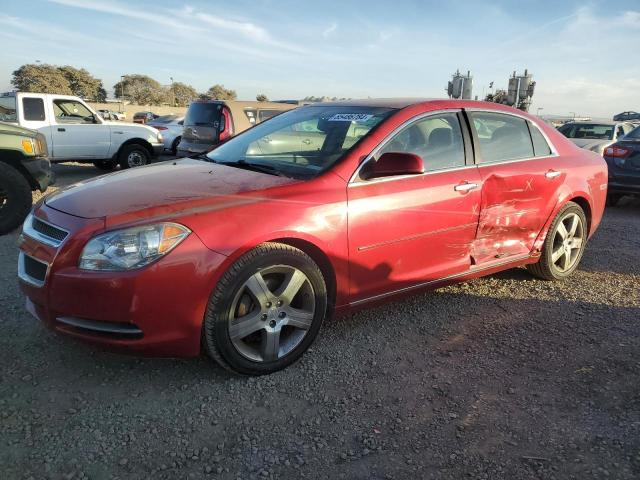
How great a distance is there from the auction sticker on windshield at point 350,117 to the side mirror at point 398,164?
500 millimetres

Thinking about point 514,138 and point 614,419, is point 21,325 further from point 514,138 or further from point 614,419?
point 514,138

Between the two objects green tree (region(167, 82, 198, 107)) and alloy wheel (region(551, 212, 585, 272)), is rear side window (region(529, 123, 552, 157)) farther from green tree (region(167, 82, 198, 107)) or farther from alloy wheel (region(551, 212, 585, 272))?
green tree (region(167, 82, 198, 107))

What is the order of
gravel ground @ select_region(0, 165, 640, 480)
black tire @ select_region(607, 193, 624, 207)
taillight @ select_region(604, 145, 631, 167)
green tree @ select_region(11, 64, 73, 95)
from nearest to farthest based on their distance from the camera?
gravel ground @ select_region(0, 165, 640, 480)
taillight @ select_region(604, 145, 631, 167)
black tire @ select_region(607, 193, 624, 207)
green tree @ select_region(11, 64, 73, 95)

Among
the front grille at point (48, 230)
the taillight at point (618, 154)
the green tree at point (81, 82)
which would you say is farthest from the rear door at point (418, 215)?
the green tree at point (81, 82)

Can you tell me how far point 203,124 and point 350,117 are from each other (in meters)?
6.99

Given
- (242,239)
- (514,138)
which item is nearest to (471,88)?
(514,138)

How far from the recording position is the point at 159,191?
2.91 meters

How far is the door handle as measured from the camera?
3.59 metres

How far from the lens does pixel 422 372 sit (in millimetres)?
3021

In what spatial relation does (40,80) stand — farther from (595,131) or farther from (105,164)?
(595,131)

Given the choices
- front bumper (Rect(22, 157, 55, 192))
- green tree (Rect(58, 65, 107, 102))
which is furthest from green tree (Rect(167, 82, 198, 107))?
front bumper (Rect(22, 157, 55, 192))

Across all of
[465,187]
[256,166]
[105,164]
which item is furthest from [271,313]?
[105,164]

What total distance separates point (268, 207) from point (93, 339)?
1.13m

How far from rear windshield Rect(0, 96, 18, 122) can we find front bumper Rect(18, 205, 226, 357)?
27.7 feet
